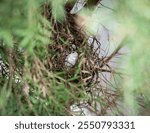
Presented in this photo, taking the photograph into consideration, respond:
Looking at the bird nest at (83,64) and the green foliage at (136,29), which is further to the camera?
the bird nest at (83,64)

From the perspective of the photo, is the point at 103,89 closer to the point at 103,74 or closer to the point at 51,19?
the point at 103,74

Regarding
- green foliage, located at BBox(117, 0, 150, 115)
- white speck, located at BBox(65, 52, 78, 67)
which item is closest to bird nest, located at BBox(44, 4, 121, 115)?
white speck, located at BBox(65, 52, 78, 67)

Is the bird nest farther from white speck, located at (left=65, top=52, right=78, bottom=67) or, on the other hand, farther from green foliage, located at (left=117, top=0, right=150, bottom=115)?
green foliage, located at (left=117, top=0, right=150, bottom=115)

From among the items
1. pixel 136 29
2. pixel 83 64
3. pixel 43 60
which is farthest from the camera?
pixel 83 64

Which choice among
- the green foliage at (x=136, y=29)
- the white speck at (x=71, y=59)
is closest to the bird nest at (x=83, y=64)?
the white speck at (x=71, y=59)

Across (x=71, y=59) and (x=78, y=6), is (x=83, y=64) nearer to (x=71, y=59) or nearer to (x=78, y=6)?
(x=71, y=59)

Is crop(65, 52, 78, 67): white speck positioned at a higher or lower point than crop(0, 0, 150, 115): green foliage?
higher

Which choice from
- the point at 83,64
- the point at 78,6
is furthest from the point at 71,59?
the point at 78,6

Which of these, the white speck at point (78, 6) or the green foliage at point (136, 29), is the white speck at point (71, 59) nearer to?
the white speck at point (78, 6)

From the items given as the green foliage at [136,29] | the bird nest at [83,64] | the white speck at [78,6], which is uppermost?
the white speck at [78,6]

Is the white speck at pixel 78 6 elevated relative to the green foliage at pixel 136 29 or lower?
elevated
